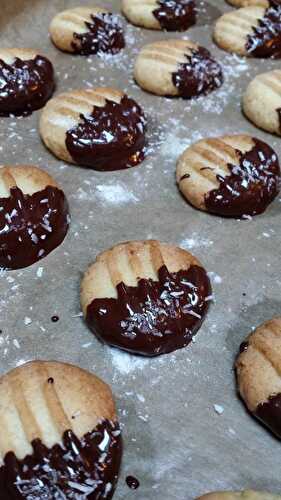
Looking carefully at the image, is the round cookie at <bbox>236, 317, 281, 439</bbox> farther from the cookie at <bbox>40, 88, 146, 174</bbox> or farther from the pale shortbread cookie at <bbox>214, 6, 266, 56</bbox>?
the pale shortbread cookie at <bbox>214, 6, 266, 56</bbox>

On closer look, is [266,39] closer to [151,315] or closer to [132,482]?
[151,315]

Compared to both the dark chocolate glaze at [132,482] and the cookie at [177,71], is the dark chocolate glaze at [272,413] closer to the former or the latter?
the dark chocolate glaze at [132,482]

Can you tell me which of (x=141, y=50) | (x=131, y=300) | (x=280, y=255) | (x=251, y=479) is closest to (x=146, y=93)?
(x=141, y=50)

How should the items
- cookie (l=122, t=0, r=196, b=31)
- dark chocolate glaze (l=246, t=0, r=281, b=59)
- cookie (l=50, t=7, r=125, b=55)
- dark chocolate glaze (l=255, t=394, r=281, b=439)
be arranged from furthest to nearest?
cookie (l=122, t=0, r=196, b=31) → dark chocolate glaze (l=246, t=0, r=281, b=59) → cookie (l=50, t=7, r=125, b=55) → dark chocolate glaze (l=255, t=394, r=281, b=439)

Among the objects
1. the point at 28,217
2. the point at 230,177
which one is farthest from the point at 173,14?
the point at 28,217

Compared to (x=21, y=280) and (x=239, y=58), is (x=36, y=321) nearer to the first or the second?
(x=21, y=280)

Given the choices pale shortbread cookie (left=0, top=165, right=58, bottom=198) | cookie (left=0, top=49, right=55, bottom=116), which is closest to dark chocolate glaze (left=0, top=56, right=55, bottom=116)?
cookie (left=0, top=49, right=55, bottom=116)

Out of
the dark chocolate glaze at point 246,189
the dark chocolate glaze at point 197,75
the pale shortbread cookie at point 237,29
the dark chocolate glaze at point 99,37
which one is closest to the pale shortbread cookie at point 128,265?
the dark chocolate glaze at point 246,189

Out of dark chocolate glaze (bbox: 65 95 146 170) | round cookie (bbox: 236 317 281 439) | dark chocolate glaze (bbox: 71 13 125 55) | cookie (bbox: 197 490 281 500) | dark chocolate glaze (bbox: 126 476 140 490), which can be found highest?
dark chocolate glaze (bbox: 71 13 125 55)
